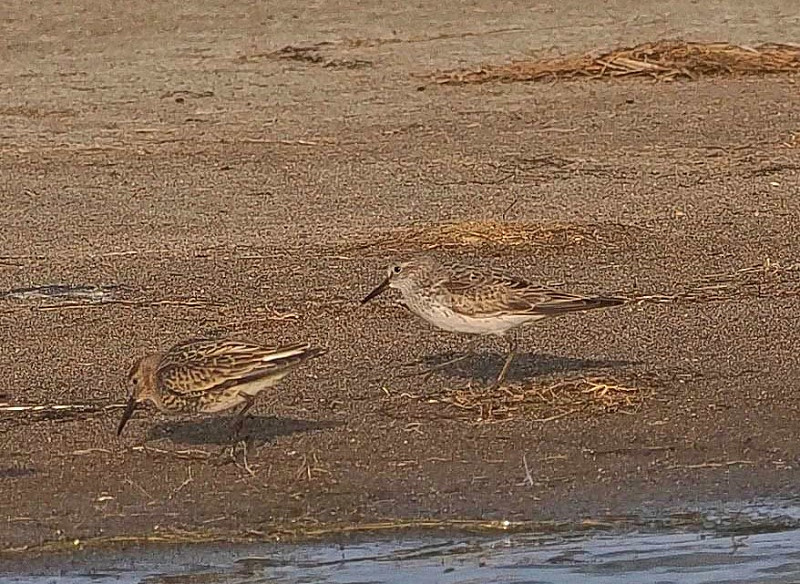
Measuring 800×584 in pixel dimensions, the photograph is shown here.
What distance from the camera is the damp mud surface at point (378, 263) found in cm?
820

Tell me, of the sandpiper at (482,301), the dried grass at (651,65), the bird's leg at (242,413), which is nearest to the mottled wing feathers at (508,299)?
the sandpiper at (482,301)

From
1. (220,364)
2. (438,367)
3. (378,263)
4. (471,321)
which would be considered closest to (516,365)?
(438,367)

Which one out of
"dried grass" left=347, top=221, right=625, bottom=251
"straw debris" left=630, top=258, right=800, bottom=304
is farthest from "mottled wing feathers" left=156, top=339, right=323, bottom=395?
"dried grass" left=347, top=221, right=625, bottom=251

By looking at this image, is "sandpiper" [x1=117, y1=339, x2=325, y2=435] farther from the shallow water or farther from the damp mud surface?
the shallow water

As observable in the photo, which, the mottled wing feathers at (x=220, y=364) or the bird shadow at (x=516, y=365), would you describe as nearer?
the mottled wing feathers at (x=220, y=364)

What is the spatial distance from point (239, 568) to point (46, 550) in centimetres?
67

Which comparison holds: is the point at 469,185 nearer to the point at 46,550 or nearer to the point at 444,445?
the point at 444,445

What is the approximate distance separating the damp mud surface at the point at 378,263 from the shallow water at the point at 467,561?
18 centimetres

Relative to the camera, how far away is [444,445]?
8594mm

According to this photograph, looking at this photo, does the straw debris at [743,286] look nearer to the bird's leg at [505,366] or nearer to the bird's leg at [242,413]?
the bird's leg at [505,366]

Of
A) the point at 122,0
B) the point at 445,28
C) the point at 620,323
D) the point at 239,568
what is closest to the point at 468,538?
the point at 239,568

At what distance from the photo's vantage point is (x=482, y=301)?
9.34 meters

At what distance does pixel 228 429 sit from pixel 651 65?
37.6ft

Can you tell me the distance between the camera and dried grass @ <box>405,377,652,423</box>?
29.6 feet
